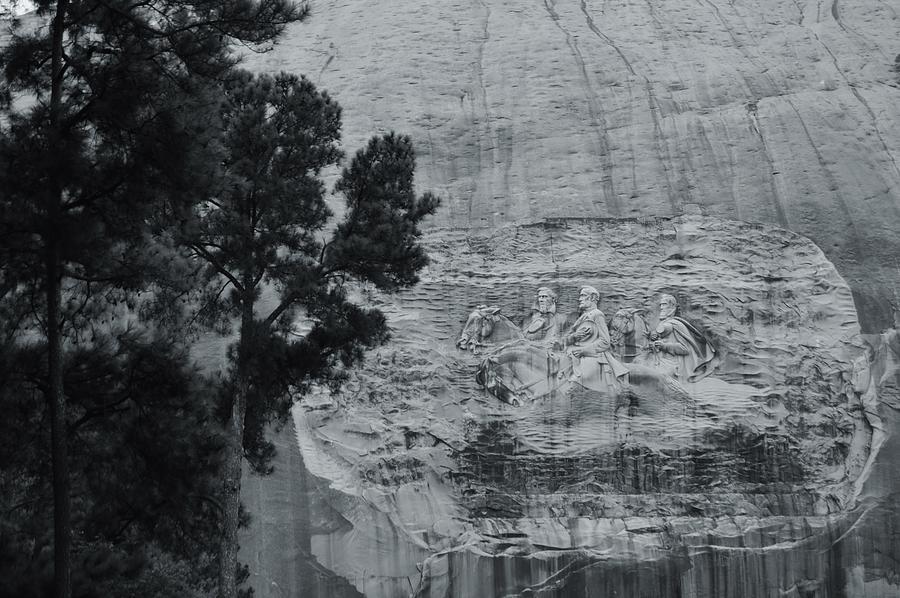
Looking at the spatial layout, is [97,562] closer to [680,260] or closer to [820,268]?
[680,260]

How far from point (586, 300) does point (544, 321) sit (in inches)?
27.2

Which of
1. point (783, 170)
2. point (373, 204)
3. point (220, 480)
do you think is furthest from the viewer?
point (783, 170)

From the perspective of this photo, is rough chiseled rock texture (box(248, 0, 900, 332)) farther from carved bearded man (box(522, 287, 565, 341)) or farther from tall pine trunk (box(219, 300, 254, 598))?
tall pine trunk (box(219, 300, 254, 598))

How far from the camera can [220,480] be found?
9906 millimetres

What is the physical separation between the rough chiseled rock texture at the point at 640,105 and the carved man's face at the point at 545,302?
1.72 meters

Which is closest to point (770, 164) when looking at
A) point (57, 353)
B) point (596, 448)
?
point (596, 448)

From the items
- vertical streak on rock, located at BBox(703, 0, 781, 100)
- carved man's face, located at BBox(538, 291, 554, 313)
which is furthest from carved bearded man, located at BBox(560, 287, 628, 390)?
vertical streak on rock, located at BBox(703, 0, 781, 100)

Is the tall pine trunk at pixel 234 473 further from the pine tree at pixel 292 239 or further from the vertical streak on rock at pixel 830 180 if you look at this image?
the vertical streak on rock at pixel 830 180

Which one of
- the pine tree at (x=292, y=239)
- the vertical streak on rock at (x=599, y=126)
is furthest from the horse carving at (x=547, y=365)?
the pine tree at (x=292, y=239)

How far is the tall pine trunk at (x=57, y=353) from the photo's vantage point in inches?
288

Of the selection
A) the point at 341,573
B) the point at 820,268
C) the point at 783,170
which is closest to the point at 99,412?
the point at 341,573

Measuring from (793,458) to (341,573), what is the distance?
20.6ft

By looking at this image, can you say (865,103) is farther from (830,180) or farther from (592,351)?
(592,351)

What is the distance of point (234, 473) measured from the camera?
419 inches
